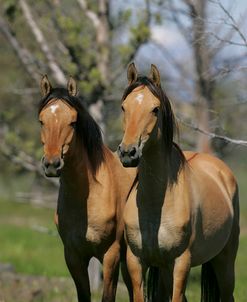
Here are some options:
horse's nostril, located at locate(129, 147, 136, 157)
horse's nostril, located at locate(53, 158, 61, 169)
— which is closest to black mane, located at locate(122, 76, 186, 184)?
horse's nostril, located at locate(129, 147, 136, 157)

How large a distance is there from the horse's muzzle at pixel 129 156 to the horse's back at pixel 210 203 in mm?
932

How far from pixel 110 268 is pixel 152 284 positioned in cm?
77

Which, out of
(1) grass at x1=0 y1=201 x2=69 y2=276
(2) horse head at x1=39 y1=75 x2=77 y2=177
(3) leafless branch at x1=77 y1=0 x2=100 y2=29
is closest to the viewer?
(2) horse head at x1=39 y1=75 x2=77 y2=177

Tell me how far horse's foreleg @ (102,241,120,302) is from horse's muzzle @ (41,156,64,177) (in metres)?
0.90

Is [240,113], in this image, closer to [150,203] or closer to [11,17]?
[11,17]

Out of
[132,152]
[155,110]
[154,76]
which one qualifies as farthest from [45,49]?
[132,152]

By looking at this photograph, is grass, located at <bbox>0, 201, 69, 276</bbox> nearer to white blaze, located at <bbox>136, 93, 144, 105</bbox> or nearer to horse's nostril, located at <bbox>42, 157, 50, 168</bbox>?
horse's nostril, located at <bbox>42, 157, 50, 168</bbox>

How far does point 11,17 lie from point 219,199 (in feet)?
19.0

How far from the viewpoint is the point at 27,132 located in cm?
2995

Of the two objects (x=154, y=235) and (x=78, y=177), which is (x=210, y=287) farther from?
(x=78, y=177)

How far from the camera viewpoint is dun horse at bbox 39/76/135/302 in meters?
6.76

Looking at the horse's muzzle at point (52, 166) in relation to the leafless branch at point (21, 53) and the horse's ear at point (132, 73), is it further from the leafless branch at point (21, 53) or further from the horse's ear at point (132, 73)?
the leafless branch at point (21, 53)

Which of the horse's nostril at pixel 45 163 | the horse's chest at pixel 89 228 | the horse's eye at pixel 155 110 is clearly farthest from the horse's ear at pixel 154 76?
the horse's chest at pixel 89 228

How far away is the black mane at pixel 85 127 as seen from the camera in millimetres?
6746
